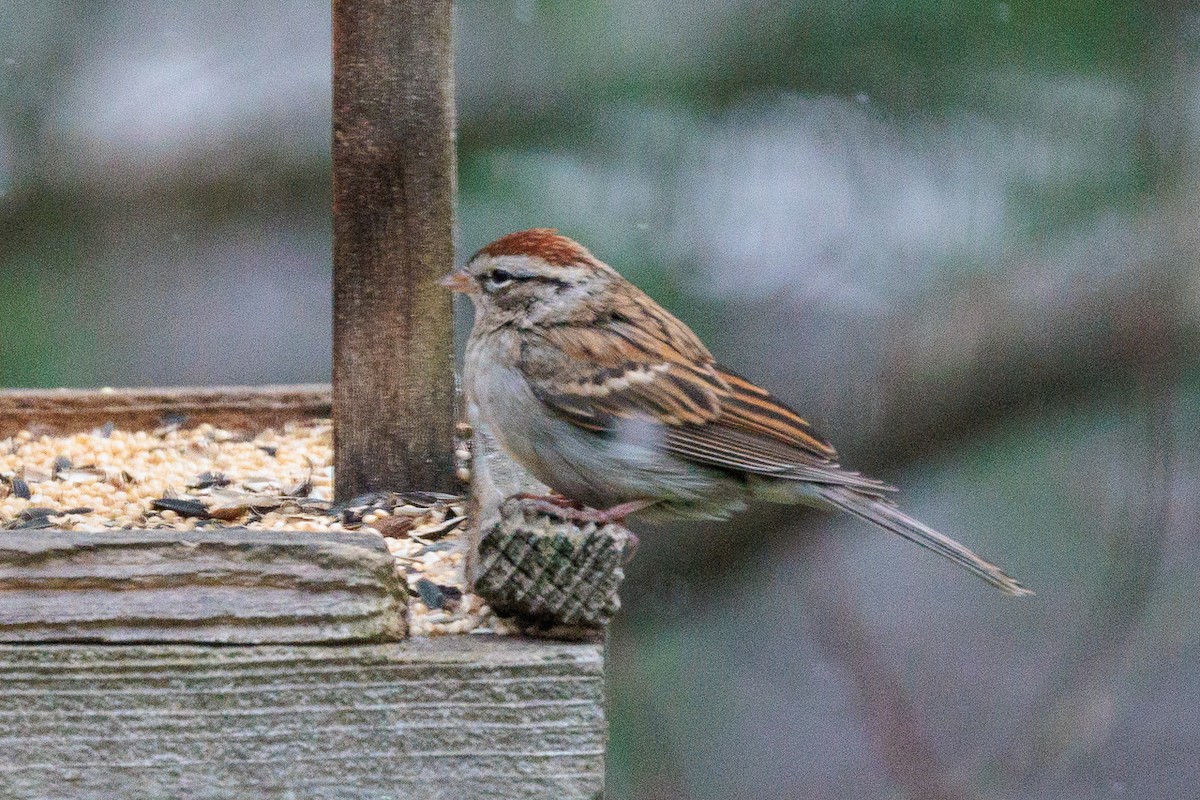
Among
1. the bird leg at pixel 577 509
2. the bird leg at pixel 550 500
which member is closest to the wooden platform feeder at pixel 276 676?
the bird leg at pixel 577 509

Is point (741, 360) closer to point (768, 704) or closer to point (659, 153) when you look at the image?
point (659, 153)

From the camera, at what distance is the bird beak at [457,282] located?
321 centimetres

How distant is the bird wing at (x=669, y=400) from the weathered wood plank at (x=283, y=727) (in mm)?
1112

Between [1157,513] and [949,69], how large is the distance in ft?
4.32

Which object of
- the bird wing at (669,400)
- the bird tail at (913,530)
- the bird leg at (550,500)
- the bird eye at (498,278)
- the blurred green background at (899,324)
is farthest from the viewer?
the blurred green background at (899,324)

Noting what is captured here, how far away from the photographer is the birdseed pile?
2.68m

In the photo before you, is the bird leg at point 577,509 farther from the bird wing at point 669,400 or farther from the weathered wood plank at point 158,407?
the weathered wood plank at point 158,407

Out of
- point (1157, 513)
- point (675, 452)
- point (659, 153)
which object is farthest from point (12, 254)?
point (1157, 513)

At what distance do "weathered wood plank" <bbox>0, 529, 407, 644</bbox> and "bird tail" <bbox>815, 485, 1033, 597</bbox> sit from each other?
4.58 ft

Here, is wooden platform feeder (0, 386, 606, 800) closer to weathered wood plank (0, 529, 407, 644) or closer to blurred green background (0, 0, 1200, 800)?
weathered wood plank (0, 529, 407, 644)

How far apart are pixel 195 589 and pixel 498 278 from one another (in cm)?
146

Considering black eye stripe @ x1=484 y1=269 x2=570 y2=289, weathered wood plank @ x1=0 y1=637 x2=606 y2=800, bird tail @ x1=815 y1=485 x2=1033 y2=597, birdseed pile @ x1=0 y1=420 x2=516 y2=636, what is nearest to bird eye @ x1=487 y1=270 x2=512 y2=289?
black eye stripe @ x1=484 y1=269 x2=570 y2=289

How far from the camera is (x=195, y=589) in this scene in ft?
6.72

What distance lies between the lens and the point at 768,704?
486 cm
